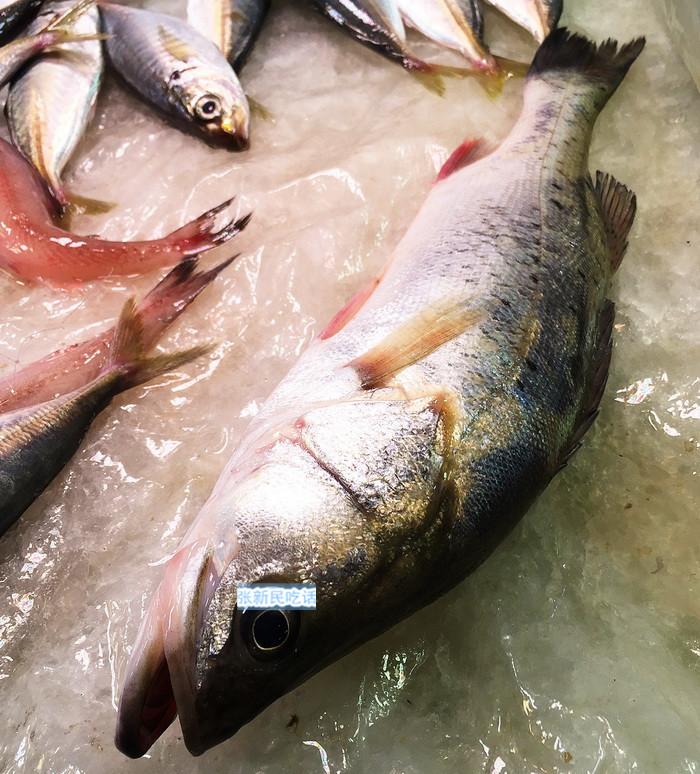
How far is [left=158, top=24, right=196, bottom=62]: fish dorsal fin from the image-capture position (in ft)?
8.34

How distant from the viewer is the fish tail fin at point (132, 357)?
6.38 ft

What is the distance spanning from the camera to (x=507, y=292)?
1.77 metres

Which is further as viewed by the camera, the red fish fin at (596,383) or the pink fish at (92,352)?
the pink fish at (92,352)

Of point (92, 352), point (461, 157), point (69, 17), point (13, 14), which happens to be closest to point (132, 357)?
point (92, 352)

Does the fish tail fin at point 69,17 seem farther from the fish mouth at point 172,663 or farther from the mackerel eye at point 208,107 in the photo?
the fish mouth at point 172,663

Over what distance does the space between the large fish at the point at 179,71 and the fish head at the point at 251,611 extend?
1.65 metres

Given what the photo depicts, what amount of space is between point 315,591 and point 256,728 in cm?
61

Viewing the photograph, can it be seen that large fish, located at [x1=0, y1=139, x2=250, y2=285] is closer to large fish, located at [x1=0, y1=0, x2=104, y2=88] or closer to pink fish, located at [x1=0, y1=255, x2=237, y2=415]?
pink fish, located at [x1=0, y1=255, x2=237, y2=415]

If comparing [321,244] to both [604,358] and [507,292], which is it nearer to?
[507,292]

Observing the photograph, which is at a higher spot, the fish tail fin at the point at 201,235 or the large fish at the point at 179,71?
the large fish at the point at 179,71

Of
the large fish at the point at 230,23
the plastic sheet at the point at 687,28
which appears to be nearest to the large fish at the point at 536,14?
the plastic sheet at the point at 687,28

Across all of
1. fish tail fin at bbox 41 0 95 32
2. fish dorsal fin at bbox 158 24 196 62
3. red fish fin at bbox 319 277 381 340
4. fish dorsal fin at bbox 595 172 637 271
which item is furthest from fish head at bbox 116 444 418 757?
fish tail fin at bbox 41 0 95 32

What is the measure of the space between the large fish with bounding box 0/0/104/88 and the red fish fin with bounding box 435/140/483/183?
4.76 feet

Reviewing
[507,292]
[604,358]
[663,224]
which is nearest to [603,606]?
[604,358]
